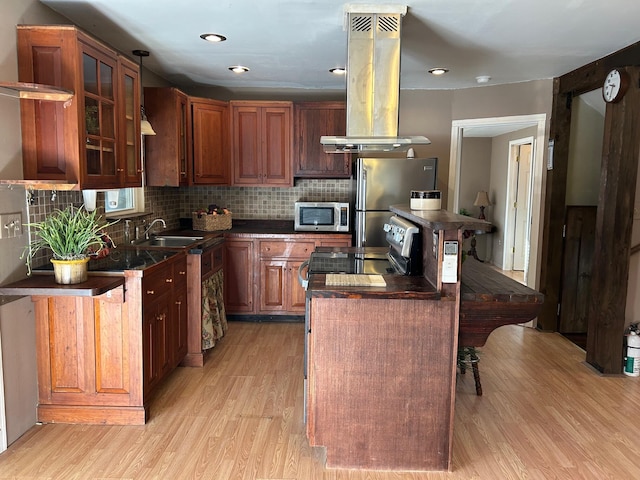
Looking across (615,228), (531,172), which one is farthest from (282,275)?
(615,228)

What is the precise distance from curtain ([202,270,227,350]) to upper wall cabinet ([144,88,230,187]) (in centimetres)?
96

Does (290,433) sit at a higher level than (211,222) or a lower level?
lower

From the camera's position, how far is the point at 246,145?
181 inches

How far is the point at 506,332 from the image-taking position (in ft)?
14.3

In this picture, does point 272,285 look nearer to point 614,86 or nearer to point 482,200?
point 614,86

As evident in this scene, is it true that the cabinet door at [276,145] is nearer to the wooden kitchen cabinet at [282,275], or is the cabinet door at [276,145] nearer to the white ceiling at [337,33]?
the white ceiling at [337,33]

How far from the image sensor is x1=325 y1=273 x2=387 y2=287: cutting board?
2.25 meters

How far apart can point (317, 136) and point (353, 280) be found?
2.56 metres

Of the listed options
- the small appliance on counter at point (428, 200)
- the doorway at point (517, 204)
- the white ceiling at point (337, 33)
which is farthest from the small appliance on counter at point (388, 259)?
the doorway at point (517, 204)

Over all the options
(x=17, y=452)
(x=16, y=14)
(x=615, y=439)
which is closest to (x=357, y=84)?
(x=16, y=14)

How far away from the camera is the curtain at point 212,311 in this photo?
3555 mm

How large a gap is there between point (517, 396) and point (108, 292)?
259 cm

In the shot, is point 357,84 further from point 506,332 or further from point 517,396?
point 506,332

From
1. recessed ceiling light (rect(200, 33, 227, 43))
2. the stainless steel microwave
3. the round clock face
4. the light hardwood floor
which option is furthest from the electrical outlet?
the round clock face
